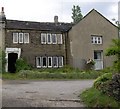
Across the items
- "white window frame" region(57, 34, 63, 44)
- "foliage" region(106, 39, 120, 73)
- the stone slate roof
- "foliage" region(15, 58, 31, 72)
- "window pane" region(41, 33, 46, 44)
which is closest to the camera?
"foliage" region(106, 39, 120, 73)

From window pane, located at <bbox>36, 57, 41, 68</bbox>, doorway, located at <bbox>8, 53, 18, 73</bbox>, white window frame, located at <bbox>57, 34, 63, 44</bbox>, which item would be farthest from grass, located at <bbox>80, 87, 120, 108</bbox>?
white window frame, located at <bbox>57, 34, 63, 44</bbox>

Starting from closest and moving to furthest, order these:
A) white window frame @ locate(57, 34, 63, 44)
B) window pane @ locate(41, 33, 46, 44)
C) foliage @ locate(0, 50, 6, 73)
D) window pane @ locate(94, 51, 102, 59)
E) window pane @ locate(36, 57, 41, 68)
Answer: foliage @ locate(0, 50, 6, 73) → window pane @ locate(36, 57, 41, 68) → window pane @ locate(41, 33, 46, 44) → white window frame @ locate(57, 34, 63, 44) → window pane @ locate(94, 51, 102, 59)

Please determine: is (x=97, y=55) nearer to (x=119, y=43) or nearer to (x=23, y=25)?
(x=23, y=25)

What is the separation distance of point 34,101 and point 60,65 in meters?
29.0

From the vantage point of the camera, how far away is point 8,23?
42.4m

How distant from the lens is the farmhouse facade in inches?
1642

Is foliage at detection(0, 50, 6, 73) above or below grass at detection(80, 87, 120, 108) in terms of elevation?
above

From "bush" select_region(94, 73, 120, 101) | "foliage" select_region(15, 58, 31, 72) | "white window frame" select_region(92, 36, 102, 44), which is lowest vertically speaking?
"bush" select_region(94, 73, 120, 101)

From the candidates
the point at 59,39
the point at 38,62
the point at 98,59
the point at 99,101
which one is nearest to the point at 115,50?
the point at 99,101

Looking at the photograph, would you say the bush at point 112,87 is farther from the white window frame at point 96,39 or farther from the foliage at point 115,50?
the white window frame at point 96,39

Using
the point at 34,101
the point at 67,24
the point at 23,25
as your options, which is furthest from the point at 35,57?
the point at 34,101

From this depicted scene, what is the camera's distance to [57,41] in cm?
4431

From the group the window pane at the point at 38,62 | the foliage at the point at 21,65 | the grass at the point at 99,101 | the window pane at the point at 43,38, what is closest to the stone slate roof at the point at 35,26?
the window pane at the point at 43,38

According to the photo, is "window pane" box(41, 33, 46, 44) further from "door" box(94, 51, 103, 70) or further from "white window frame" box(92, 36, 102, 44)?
"door" box(94, 51, 103, 70)
